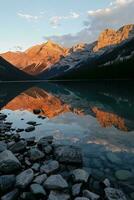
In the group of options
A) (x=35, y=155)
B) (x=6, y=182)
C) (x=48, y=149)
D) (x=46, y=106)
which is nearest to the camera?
(x=6, y=182)

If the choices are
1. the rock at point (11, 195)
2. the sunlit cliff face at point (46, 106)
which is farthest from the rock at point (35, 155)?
the sunlit cliff face at point (46, 106)

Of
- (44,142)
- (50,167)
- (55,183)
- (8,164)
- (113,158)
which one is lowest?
(113,158)

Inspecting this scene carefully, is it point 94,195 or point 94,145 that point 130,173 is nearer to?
point 94,195

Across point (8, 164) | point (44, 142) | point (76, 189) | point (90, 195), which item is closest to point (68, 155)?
point (8, 164)

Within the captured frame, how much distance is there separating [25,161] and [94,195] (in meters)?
7.44

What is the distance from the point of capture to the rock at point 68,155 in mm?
21469

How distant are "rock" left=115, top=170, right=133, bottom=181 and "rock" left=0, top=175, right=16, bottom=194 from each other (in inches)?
253

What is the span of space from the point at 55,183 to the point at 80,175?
2003mm

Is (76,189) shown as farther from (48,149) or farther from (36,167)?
(48,149)

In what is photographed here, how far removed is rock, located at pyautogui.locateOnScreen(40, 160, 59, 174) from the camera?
19.6m

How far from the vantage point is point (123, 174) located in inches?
751

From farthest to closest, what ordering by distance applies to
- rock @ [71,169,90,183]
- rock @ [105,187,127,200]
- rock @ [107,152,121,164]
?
rock @ [107,152,121,164]
rock @ [71,169,90,183]
rock @ [105,187,127,200]

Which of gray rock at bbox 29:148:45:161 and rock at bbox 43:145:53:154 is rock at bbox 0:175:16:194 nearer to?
gray rock at bbox 29:148:45:161

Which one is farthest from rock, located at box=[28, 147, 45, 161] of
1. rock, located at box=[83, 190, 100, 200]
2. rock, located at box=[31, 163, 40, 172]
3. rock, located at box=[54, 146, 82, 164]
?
rock, located at box=[83, 190, 100, 200]
